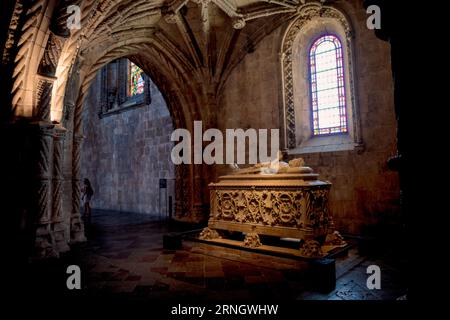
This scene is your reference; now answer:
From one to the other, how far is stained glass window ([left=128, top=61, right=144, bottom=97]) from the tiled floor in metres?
6.78

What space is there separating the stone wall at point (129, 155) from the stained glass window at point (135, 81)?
2.81 feet

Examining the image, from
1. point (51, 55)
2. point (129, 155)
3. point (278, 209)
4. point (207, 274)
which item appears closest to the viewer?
point (207, 274)

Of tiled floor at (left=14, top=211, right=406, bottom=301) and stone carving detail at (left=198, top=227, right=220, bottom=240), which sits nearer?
tiled floor at (left=14, top=211, right=406, bottom=301)

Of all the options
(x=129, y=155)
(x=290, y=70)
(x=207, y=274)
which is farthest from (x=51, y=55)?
(x=129, y=155)

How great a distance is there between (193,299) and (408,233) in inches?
69.7

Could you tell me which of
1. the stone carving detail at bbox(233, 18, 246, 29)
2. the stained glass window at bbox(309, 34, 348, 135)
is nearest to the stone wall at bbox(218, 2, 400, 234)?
the stained glass window at bbox(309, 34, 348, 135)

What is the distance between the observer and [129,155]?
9.70m

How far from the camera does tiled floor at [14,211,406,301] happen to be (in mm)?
2486

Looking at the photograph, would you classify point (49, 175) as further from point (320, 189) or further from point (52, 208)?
point (320, 189)

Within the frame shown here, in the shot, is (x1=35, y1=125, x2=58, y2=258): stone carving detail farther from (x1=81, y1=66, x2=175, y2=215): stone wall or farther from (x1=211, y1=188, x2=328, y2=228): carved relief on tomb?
(x1=81, y1=66, x2=175, y2=215): stone wall

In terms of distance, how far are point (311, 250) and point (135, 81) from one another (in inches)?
356

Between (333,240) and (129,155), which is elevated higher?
(129,155)

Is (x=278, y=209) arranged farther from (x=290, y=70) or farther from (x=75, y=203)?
(x=290, y=70)
